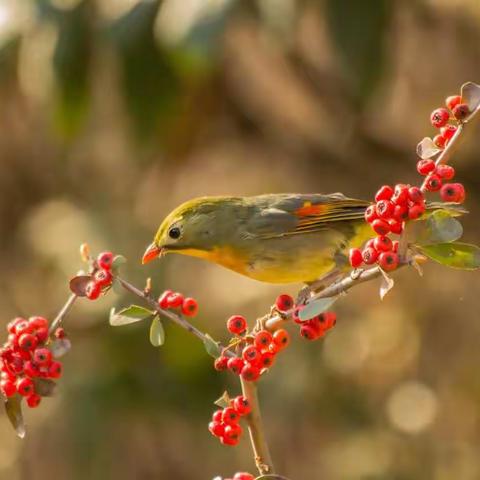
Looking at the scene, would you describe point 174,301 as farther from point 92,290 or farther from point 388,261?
point 388,261

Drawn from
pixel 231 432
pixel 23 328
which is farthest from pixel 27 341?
pixel 231 432

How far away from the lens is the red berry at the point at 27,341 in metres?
1.67

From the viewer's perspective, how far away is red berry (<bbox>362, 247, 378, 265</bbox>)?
1.53 meters

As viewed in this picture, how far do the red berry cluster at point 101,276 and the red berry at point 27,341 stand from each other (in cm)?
11

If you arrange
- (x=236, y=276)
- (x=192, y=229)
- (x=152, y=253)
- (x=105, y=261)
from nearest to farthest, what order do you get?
1. (x=105, y=261)
2. (x=152, y=253)
3. (x=192, y=229)
4. (x=236, y=276)

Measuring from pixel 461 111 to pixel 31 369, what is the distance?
0.79m

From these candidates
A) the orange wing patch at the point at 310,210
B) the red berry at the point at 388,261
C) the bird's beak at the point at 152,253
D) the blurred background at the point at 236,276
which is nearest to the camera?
the red berry at the point at 388,261

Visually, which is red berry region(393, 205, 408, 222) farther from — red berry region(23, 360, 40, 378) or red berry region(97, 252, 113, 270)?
red berry region(23, 360, 40, 378)

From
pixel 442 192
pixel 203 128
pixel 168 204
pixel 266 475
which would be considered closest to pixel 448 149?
pixel 442 192

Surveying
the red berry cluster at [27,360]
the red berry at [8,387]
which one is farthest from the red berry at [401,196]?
Answer: the red berry at [8,387]

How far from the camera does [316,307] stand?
157 cm

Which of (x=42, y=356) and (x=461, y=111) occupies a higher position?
(x=461, y=111)

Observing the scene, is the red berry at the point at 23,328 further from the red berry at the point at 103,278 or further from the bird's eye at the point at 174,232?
the bird's eye at the point at 174,232

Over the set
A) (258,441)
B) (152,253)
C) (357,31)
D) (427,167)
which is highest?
(357,31)
